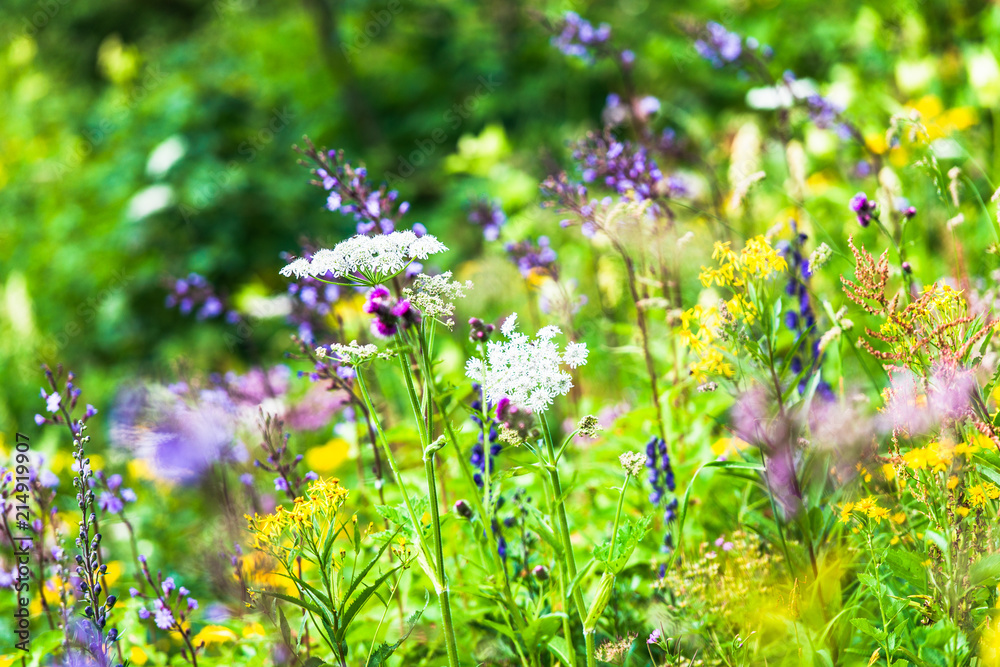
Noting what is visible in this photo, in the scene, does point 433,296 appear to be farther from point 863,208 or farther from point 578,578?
point 863,208

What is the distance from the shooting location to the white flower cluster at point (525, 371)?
1.44 meters

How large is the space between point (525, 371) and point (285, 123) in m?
5.34

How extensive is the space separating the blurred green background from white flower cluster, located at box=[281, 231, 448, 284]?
239 cm

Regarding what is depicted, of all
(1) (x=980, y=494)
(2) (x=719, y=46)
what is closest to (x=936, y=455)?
(1) (x=980, y=494)

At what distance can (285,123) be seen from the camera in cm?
616

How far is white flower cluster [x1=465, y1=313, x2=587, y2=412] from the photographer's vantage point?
1441 millimetres

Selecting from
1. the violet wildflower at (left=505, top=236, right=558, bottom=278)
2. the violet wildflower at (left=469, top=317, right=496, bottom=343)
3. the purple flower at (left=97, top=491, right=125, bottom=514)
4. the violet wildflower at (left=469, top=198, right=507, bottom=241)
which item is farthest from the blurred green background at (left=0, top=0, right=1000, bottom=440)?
the violet wildflower at (left=469, top=317, right=496, bottom=343)

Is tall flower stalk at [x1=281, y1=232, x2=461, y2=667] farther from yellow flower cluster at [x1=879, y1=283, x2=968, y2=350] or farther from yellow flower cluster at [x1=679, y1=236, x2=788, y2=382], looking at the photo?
yellow flower cluster at [x1=879, y1=283, x2=968, y2=350]

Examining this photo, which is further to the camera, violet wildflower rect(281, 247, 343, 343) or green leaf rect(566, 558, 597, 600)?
violet wildflower rect(281, 247, 343, 343)

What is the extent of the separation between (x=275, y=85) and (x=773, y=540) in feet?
18.4

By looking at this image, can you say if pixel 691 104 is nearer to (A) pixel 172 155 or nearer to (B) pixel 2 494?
(A) pixel 172 155

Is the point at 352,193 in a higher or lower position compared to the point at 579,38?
lower

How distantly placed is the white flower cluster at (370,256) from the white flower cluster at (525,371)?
0.23m

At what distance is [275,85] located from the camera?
6.19 metres
